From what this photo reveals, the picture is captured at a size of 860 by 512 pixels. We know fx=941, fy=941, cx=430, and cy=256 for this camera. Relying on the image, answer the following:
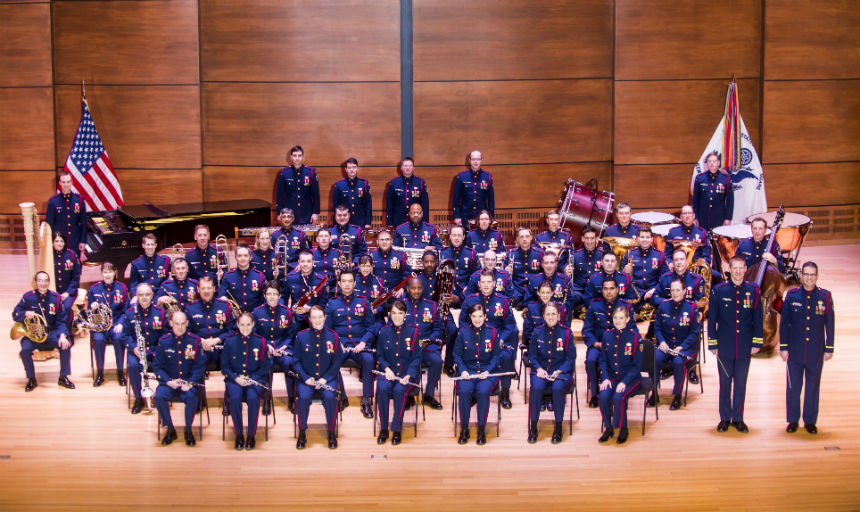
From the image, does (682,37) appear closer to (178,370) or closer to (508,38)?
(508,38)

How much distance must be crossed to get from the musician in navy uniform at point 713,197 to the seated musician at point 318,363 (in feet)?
17.0

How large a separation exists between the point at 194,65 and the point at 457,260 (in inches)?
188

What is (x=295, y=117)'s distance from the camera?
37.9ft

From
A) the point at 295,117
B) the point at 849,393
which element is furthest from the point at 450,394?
the point at 295,117

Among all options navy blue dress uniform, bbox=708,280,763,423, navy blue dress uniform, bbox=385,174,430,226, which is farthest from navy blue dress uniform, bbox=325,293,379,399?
navy blue dress uniform, bbox=385,174,430,226

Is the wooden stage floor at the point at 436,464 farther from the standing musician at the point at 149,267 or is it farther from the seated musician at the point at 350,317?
the standing musician at the point at 149,267

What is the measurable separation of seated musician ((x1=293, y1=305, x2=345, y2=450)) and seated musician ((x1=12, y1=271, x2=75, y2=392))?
2.10 metres

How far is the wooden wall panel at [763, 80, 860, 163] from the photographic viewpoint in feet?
38.4

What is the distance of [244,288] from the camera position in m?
7.97

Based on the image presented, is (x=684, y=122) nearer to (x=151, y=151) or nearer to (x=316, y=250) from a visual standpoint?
(x=316, y=250)

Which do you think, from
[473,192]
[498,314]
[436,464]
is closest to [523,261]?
[498,314]

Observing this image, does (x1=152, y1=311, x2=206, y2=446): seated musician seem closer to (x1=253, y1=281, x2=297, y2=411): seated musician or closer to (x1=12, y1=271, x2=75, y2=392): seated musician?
(x1=253, y1=281, x2=297, y2=411): seated musician

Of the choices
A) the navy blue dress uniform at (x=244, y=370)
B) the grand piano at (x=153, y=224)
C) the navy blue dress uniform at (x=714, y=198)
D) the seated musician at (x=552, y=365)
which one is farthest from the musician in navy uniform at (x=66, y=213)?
the navy blue dress uniform at (x=714, y=198)

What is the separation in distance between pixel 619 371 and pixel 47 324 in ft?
15.1
